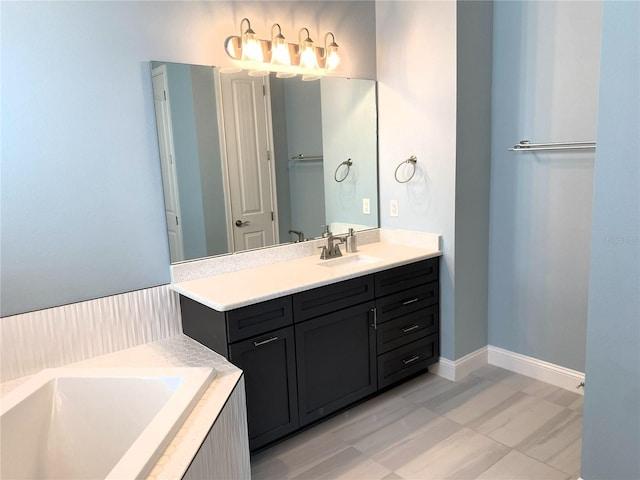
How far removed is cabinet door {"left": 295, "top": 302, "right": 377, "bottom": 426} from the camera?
7.69 ft

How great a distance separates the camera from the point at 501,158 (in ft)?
9.71

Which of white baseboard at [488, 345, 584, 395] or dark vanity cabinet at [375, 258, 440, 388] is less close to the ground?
dark vanity cabinet at [375, 258, 440, 388]

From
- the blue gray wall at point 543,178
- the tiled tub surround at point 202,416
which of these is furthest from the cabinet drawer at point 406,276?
the tiled tub surround at point 202,416

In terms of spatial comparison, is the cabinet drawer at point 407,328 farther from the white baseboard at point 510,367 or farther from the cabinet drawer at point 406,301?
the white baseboard at point 510,367

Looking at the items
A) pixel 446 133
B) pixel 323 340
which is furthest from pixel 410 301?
pixel 446 133

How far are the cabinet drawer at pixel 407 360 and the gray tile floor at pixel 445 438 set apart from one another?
0.13 m

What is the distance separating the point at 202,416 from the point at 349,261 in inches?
57.6

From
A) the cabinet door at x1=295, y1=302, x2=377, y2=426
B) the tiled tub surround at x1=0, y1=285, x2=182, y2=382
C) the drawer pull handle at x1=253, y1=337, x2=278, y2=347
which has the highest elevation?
the tiled tub surround at x1=0, y1=285, x2=182, y2=382

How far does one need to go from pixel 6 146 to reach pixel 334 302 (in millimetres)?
1584

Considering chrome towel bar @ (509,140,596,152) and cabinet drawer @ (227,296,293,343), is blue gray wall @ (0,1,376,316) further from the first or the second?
chrome towel bar @ (509,140,596,152)

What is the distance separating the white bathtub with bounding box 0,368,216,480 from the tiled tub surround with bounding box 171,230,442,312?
37 cm

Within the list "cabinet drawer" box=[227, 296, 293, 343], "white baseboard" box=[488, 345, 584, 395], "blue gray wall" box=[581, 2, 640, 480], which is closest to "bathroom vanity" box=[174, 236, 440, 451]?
"cabinet drawer" box=[227, 296, 293, 343]

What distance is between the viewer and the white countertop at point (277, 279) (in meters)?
2.11

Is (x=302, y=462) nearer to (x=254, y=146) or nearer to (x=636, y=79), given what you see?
A: (x=254, y=146)
